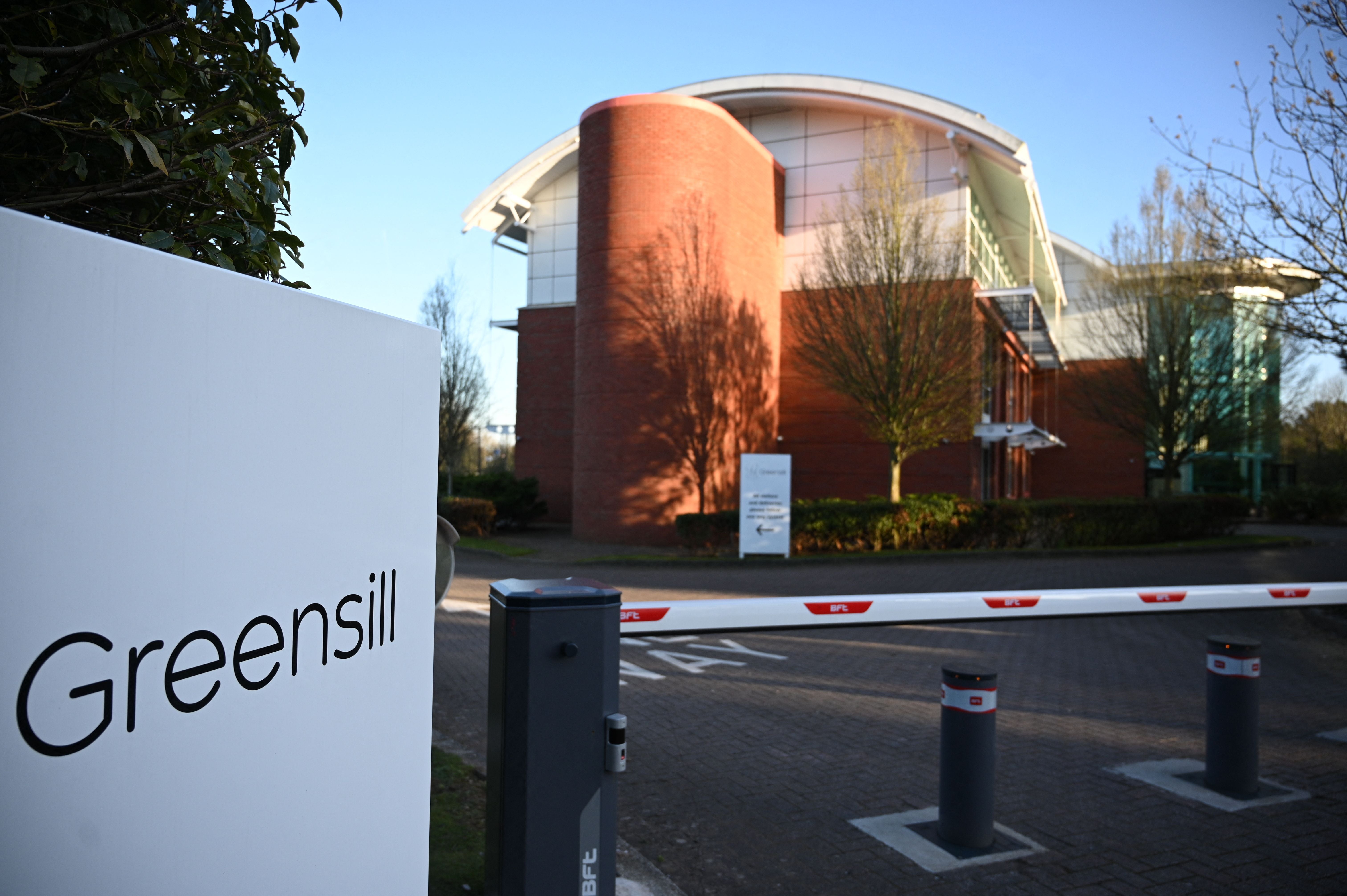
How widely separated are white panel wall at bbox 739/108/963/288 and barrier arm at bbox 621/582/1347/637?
2072 centimetres

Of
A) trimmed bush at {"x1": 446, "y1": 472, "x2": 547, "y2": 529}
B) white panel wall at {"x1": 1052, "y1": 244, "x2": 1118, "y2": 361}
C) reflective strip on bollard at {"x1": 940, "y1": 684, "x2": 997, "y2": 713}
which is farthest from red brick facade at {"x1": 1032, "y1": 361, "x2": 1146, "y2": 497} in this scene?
reflective strip on bollard at {"x1": 940, "y1": 684, "x2": 997, "y2": 713}

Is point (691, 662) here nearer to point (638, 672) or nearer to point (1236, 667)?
point (638, 672)

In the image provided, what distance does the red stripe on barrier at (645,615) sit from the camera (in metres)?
4.16

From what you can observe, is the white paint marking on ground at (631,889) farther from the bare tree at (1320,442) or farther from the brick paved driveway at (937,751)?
the bare tree at (1320,442)

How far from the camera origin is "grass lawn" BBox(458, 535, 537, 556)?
65.8 feet

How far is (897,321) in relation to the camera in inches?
809

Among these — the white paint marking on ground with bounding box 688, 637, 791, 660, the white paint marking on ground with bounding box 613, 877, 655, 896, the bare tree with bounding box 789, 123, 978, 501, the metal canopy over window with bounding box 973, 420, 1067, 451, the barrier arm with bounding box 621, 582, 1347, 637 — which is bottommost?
the white paint marking on ground with bounding box 688, 637, 791, 660

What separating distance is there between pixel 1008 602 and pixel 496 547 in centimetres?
1723

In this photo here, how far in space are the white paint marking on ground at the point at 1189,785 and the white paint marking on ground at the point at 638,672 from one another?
4.02 m

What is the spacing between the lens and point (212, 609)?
1669 mm

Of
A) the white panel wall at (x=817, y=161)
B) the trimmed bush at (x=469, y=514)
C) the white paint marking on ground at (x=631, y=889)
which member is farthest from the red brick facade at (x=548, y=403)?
the white paint marking on ground at (x=631, y=889)

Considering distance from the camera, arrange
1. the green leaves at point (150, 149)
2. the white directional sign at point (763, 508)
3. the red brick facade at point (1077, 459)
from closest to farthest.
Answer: the green leaves at point (150, 149), the white directional sign at point (763, 508), the red brick facade at point (1077, 459)

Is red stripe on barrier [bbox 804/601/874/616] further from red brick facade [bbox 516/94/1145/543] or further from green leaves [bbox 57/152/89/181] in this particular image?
red brick facade [bbox 516/94/1145/543]

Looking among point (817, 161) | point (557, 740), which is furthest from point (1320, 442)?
point (557, 740)
